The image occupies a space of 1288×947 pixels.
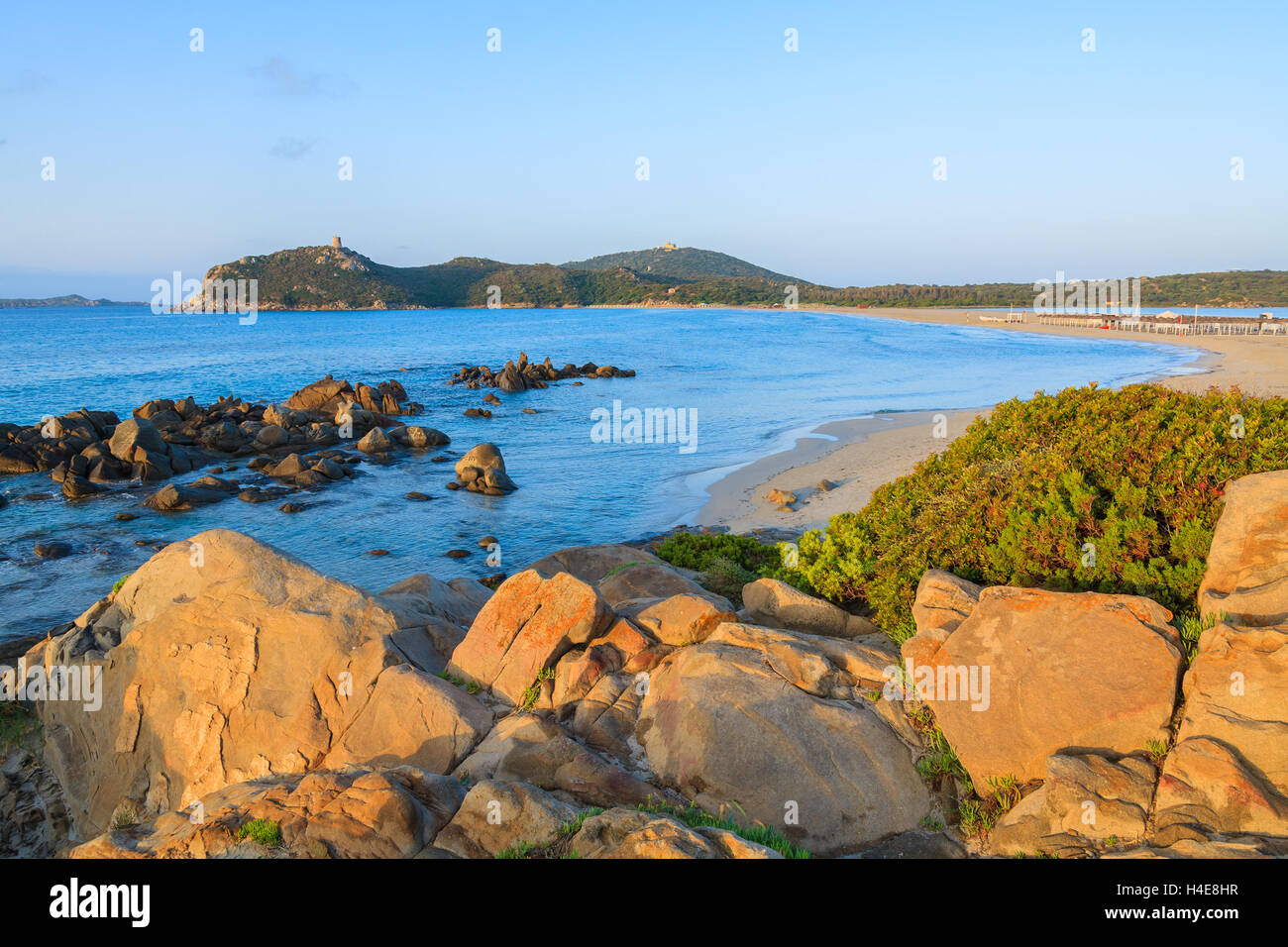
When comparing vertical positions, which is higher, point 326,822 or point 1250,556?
point 1250,556

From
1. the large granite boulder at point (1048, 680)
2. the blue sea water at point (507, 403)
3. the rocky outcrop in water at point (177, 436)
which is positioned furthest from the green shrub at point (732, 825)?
the rocky outcrop in water at point (177, 436)

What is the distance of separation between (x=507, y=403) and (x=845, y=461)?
96.1ft

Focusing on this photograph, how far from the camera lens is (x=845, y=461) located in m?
28.6

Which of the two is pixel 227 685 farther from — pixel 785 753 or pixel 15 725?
pixel 785 753

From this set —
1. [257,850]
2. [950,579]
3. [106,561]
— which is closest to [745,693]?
[950,579]

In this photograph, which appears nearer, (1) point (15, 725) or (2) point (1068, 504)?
(2) point (1068, 504)

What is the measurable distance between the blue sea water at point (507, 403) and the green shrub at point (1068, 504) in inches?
482

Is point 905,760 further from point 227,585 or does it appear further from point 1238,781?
point 227,585

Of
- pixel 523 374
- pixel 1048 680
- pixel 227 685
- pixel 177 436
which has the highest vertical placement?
pixel 523 374

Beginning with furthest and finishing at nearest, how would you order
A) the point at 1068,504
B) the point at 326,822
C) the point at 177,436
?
1. the point at 177,436
2. the point at 1068,504
3. the point at 326,822

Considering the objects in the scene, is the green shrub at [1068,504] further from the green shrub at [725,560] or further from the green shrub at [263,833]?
the green shrub at [263,833]

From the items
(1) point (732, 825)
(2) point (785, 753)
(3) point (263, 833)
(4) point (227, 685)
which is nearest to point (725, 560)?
(2) point (785, 753)

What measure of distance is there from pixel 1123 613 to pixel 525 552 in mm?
16397
